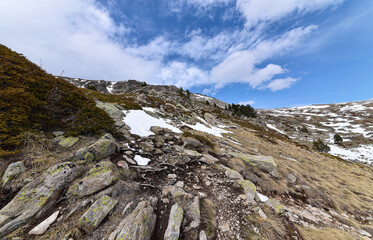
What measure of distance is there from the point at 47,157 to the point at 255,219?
8108 millimetres

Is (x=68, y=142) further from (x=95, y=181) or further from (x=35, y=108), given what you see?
(x=95, y=181)

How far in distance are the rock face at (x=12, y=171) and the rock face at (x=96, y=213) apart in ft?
8.97

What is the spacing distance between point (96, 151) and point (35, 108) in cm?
443

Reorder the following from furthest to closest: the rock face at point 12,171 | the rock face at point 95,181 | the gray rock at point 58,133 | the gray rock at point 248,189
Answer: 1. the gray rock at point 58,133
2. the gray rock at point 248,189
3. the rock face at point 95,181
4. the rock face at point 12,171

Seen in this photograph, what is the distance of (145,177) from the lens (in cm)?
589

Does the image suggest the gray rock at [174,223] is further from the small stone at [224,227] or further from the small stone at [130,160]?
the small stone at [130,160]

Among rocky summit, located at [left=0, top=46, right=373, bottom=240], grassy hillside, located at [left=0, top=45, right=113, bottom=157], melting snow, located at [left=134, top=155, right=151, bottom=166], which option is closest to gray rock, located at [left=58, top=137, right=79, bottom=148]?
rocky summit, located at [left=0, top=46, right=373, bottom=240]

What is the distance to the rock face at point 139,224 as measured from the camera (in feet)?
11.1

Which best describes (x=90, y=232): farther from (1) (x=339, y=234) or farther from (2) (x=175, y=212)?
(1) (x=339, y=234)

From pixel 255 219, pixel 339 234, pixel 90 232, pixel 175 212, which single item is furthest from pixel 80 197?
pixel 339 234

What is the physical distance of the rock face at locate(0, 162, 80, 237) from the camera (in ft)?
10.7

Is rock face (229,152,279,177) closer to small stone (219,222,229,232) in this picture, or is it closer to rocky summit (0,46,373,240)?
rocky summit (0,46,373,240)

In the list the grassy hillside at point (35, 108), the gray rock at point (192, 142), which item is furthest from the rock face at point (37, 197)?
the gray rock at point (192, 142)

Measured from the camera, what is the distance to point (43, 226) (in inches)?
131
